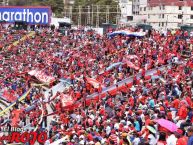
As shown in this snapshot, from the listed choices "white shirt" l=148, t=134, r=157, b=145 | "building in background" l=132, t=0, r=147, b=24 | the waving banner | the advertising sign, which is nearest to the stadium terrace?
the advertising sign

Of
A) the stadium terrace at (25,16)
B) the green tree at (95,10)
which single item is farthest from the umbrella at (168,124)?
the green tree at (95,10)

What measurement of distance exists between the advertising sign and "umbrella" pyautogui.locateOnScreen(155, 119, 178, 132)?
36.2 meters

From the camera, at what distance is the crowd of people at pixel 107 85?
1477 centimetres

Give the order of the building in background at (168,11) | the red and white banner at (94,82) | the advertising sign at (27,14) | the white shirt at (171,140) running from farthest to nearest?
the building in background at (168,11), the advertising sign at (27,14), the red and white banner at (94,82), the white shirt at (171,140)

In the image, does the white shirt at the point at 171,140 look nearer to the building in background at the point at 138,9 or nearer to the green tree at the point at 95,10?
the green tree at the point at 95,10

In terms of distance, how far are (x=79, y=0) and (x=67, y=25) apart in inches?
1364

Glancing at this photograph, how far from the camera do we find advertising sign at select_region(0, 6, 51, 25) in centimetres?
4888

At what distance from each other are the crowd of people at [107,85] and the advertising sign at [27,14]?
20.6ft

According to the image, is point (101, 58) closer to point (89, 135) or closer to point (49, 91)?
point (49, 91)

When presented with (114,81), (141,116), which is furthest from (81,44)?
(141,116)

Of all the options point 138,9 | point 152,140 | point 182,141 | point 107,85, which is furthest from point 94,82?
point 138,9

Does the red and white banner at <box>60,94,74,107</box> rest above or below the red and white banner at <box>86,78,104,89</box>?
below

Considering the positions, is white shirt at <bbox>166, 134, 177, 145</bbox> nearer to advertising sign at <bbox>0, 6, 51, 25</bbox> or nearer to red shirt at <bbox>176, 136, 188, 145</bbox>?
red shirt at <bbox>176, 136, 188, 145</bbox>

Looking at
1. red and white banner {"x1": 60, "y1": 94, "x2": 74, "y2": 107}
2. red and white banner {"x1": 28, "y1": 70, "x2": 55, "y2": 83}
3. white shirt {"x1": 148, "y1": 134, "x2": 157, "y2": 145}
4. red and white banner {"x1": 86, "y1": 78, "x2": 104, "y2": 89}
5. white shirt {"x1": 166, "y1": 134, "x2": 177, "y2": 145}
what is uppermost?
white shirt {"x1": 166, "y1": 134, "x2": 177, "y2": 145}
